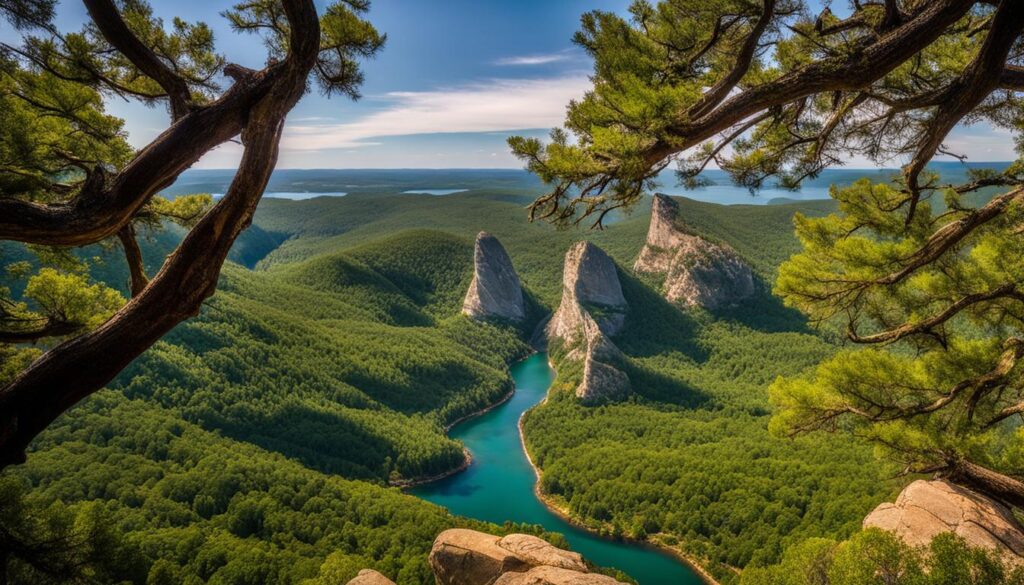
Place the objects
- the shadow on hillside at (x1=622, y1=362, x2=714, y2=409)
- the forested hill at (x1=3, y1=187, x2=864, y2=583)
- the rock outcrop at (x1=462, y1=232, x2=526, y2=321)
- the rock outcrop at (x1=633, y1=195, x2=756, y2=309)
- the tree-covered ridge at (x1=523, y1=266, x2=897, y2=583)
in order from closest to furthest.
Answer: the forested hill at (x1=3, y1=187, x2=864, y2=583) → the tree-covered ridge at (x1=523, y1=266, x2=897, y2=583) → the shadow on hillside at (x1=622, y1=362, x2=714, y2=409) → the rock outcrop at (x1=633, y1=195, x2=756, y2=309) → the rock outcrop at (x1=462, y1=232, x2=526, y2=321)

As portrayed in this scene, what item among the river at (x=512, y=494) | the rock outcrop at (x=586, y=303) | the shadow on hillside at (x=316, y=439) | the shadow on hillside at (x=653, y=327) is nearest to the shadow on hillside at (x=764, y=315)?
the shadow on hillside at (x=653, y=327)

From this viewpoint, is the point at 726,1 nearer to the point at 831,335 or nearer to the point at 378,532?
the point at 378,532

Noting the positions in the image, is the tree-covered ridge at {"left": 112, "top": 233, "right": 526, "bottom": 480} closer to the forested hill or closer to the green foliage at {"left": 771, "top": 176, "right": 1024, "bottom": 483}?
the forested hill

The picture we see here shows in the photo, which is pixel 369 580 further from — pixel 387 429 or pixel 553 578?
pixel 387 429

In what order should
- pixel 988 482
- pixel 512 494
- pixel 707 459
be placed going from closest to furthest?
1. pixel 988 482
2. pixel 707 459
3. pixel 512 494

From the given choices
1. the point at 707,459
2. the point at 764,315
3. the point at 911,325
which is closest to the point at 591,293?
the point at 764,315

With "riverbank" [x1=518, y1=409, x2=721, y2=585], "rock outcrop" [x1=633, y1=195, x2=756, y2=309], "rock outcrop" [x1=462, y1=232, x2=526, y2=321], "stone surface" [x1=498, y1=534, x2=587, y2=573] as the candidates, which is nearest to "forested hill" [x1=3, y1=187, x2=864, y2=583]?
"riverbank" [x1=518, y1=409, x2=721, y2=585]
